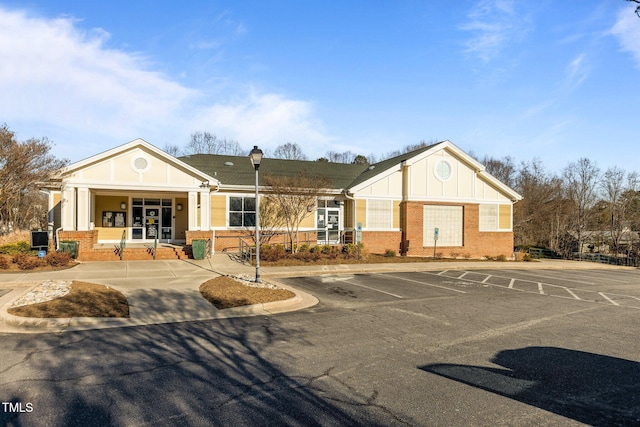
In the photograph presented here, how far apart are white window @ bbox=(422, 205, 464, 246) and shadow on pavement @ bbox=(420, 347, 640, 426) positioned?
1825 cm

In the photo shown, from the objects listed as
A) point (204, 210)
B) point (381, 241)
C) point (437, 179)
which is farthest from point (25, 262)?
point (437, 179)

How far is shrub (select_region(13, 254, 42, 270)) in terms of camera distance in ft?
43.8

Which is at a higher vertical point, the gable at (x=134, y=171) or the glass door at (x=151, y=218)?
the gable at (x=134, y=171)

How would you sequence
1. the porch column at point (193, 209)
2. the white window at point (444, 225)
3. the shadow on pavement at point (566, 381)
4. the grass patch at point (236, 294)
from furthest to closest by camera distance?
the white window at point (444, 225)
the porch column at point (193, 209)
the grass patch at point (236, 294)
the shadow on pavement at point (566, 381)

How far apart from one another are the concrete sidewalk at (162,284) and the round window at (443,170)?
6939 mm

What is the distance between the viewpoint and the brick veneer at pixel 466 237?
2366 centimetres

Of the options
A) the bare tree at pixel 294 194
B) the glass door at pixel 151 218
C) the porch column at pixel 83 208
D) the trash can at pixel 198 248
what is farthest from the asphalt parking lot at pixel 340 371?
the glass door at pixel 151 218

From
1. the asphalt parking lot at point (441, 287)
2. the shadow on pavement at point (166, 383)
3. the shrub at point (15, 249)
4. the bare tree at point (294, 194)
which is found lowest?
the asphalt parking lot at point (441, 287)

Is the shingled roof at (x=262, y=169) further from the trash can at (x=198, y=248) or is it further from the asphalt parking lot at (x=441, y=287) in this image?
the asphalt parking lot at (x=441, y=287)

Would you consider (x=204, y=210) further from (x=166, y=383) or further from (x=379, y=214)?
(x=166, y=383)

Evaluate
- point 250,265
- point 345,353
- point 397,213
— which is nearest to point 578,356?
point 345,353

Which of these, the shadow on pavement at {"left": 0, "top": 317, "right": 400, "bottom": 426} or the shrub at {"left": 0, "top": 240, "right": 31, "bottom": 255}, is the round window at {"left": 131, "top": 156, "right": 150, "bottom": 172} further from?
the shadow on pavement at {"left": 0, "top": 317, "right": 400, "bottom": 426}

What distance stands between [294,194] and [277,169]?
254 inches

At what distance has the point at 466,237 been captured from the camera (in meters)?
25.2
